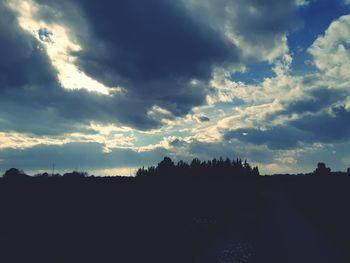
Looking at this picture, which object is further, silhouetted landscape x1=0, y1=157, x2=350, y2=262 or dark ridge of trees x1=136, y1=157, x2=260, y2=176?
dark ridge of trees x1=136, y1=157, x2=260, y2=176

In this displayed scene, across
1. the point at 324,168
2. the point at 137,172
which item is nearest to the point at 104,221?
the point at 137,172

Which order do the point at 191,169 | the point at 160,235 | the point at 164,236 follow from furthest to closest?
the point at 191,169, the point at 160,235, the point at 164,236

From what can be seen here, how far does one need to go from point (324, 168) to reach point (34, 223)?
587ft

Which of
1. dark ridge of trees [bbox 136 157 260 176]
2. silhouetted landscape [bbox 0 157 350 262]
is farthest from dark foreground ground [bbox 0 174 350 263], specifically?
dark ridge of trees [bbox 136 157 260 176]

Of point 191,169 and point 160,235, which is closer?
point 160,235

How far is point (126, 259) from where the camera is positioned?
14281 millimetres

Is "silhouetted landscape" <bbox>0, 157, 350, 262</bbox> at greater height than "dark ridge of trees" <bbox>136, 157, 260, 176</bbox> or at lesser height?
lesser

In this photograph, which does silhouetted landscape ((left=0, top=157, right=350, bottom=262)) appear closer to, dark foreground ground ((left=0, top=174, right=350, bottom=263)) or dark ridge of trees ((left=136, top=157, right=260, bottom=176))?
dark foreground ground ((left=0, top=174, right=350, bottom=263))

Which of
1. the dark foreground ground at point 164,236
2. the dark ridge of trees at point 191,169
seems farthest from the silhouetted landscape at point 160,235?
the dark ridge of trees at point 191,169

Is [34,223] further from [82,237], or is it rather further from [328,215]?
[328,215]

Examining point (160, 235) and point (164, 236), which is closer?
point (164, 236)

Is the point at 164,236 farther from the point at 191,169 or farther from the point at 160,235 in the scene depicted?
the point at 191,169

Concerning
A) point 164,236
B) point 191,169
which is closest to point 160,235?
point 164,236

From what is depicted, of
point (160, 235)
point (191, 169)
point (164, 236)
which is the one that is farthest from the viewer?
point (191, 169)
